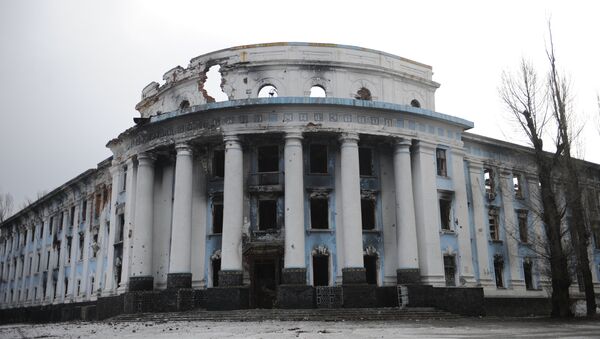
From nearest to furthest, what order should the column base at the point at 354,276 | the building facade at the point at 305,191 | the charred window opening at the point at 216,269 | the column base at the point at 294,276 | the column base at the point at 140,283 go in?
the column base at the point at 294,276, the column base at the point at 354,276, the building facade at the point at 305,191, the charred window opening at the point at 216,269, the column base at the point at 140,283

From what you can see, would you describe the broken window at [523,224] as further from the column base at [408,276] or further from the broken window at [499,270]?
the column base at [408,276]

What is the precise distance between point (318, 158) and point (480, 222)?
9.50 m

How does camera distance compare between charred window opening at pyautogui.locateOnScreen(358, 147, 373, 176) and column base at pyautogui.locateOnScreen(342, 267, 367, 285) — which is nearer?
column base at pyautogui.locateOnScreen(342, 267, 367, 285)

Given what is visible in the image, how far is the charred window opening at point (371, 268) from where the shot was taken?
2631cm

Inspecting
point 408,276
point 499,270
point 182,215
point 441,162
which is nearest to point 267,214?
point 182,215

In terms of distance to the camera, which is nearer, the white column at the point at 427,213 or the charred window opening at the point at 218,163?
the white column at the point at 427,213

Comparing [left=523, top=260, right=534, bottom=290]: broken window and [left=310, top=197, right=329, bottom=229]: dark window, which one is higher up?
[left=310, top=197, right=329, bottom=229]: dark window

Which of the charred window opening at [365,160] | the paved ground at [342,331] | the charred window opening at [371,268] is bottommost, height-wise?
the paved ground at [342,331]

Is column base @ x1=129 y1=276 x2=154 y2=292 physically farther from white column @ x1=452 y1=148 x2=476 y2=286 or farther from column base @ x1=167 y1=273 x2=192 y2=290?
white column @ x1=452 y1=148 x2=476 y2=286

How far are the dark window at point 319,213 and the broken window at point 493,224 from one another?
33.6 ft

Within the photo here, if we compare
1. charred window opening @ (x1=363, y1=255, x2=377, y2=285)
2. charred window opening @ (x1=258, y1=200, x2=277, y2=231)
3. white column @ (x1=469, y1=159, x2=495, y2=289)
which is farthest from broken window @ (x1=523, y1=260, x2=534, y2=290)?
charred window opening @ (x1=258, y1=200, x2=277, y2=231)

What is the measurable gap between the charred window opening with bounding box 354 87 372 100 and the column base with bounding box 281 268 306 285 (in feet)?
30.3

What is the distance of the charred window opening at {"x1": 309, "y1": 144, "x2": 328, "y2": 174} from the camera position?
27.1m

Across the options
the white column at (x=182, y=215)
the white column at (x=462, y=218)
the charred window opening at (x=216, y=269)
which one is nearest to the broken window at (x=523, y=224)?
the white column at (x=462, y=218)
